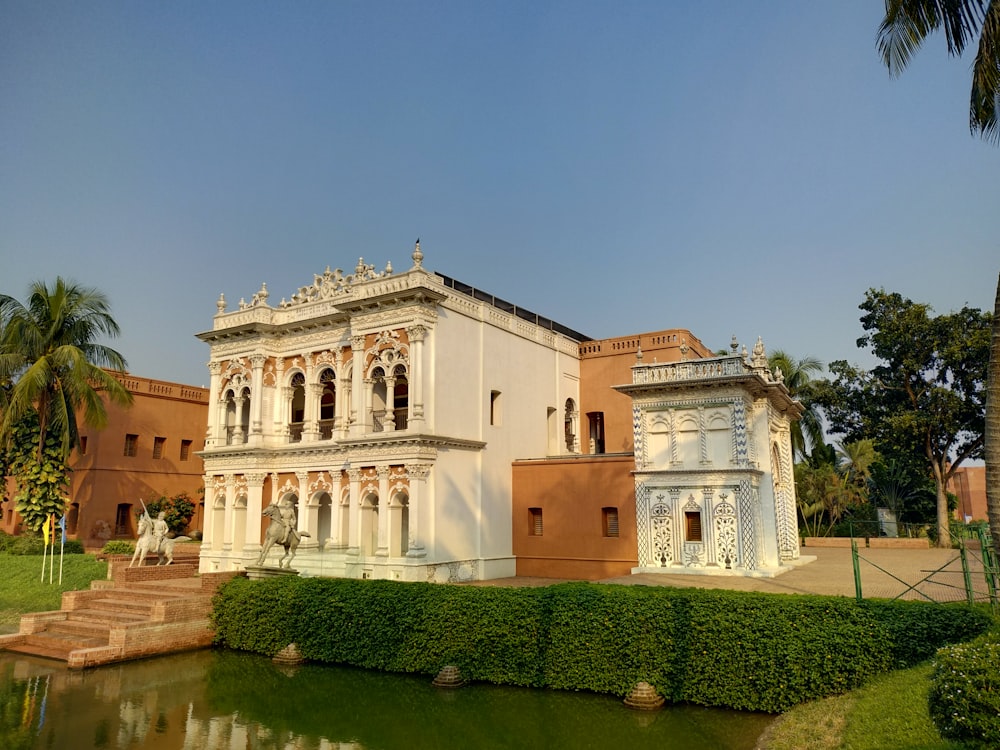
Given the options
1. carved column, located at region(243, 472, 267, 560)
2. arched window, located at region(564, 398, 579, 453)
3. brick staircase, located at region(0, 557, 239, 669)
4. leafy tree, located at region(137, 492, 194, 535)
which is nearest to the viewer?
brick staircase, located at region(0, 557, 239, 669)

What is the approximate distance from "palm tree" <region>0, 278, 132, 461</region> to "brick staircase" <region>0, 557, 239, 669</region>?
729 cm

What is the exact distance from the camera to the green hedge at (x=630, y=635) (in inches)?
394

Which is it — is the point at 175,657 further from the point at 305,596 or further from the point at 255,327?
the point at 255,327

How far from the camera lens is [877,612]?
33.6 ft

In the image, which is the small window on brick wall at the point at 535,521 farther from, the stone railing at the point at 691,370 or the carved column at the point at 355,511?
the stone railing at the point at 691,370

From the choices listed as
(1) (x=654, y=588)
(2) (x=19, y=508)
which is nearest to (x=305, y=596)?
(1) (x=654, y=588)

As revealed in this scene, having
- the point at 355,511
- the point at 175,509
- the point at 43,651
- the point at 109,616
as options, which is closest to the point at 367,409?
the point at 355,511

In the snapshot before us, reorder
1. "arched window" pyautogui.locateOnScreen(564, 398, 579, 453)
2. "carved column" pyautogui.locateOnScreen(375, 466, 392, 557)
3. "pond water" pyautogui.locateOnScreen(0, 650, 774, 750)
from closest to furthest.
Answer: "pond water" pyautogui.locateOnScreen(0, 650, 774, 750) < "carved column" pyautogui.locateOnScreen(375, 466, 392, 557) < "arched window" pyautogui.locateOnScreen(564, 398, 579, 453)

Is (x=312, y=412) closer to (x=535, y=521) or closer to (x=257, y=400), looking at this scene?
(x=257, y=400)

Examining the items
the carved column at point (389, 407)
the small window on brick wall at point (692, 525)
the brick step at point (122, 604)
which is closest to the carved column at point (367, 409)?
the carved column at point (389, 407)

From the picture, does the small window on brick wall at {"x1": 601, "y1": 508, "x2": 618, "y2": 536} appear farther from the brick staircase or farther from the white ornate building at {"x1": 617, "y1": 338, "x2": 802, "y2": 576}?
the brick staircase

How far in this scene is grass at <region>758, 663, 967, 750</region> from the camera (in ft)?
24.7

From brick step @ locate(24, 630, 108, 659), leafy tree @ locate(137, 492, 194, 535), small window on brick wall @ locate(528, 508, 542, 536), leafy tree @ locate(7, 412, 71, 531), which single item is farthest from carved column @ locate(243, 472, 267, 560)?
small window on brick wall @ locate(528, 508, 542, 536)

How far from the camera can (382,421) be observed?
21906 mm
